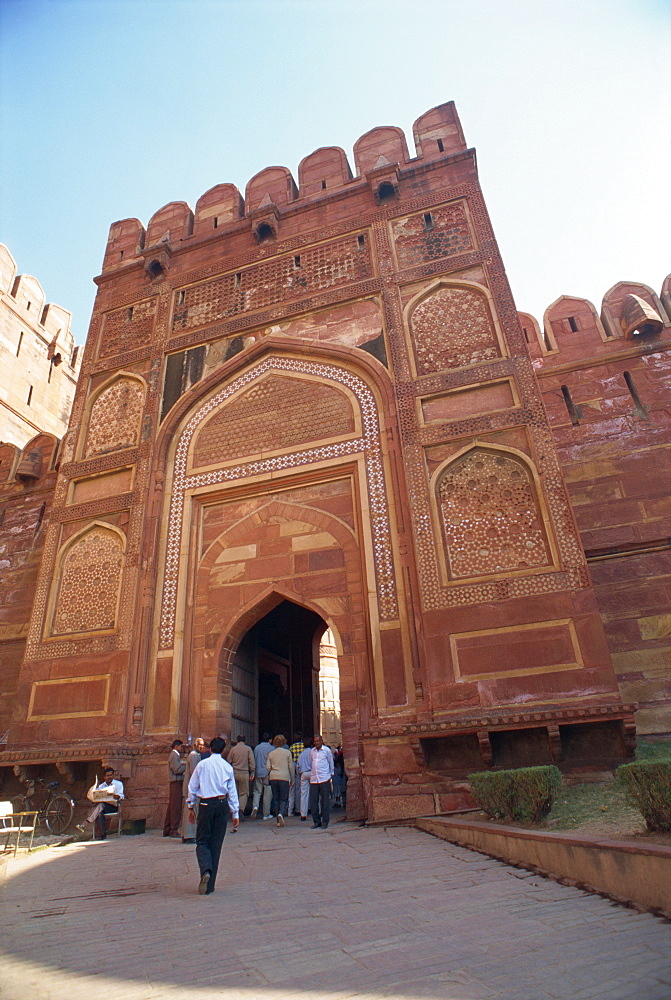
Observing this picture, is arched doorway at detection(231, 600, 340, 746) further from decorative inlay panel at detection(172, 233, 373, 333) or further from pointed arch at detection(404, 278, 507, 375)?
decorative inlay panel at detection(172, 233, 373, 333)

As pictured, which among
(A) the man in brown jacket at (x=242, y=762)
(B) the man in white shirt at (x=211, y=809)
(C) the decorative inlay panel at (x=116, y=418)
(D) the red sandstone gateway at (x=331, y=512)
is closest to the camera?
(B) the man in white shirt at (x=211, y=809)

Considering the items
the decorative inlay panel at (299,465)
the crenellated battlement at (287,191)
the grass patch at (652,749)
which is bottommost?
the grass patch at (652,749)

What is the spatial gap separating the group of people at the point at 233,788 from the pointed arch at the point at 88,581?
2.39 m

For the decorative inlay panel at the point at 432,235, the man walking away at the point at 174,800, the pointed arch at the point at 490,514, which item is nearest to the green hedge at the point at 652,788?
the pointed arch at the point at 490,514

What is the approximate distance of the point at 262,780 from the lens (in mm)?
7598

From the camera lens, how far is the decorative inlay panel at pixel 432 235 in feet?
30.3

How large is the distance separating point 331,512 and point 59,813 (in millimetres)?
4640

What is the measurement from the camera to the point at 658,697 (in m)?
6.61

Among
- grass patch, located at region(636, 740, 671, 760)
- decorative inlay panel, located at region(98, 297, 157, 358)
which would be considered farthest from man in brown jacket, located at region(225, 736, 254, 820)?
decorative inlay panel, located at region(98, 297, 157, 358)

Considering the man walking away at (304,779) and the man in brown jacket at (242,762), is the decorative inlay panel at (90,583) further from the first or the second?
the man walking away at (304,779)

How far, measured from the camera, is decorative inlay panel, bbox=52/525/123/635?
8125 mm

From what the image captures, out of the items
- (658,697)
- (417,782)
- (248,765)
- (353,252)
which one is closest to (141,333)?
(353,252)

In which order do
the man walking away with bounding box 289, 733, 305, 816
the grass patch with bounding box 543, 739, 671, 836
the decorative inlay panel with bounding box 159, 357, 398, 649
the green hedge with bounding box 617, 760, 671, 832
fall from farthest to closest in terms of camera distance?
1. the man walking away with bounding box 289, 733, 305, 816
2. the decorative inlay panel with bounding box 159, 357, 398, 649
3. the grass patch with bounding box 543, 739, 671, 836
4. the green hedge with bounding box 617, 760, 671, 832

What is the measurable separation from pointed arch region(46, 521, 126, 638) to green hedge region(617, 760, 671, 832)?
6380 mm
